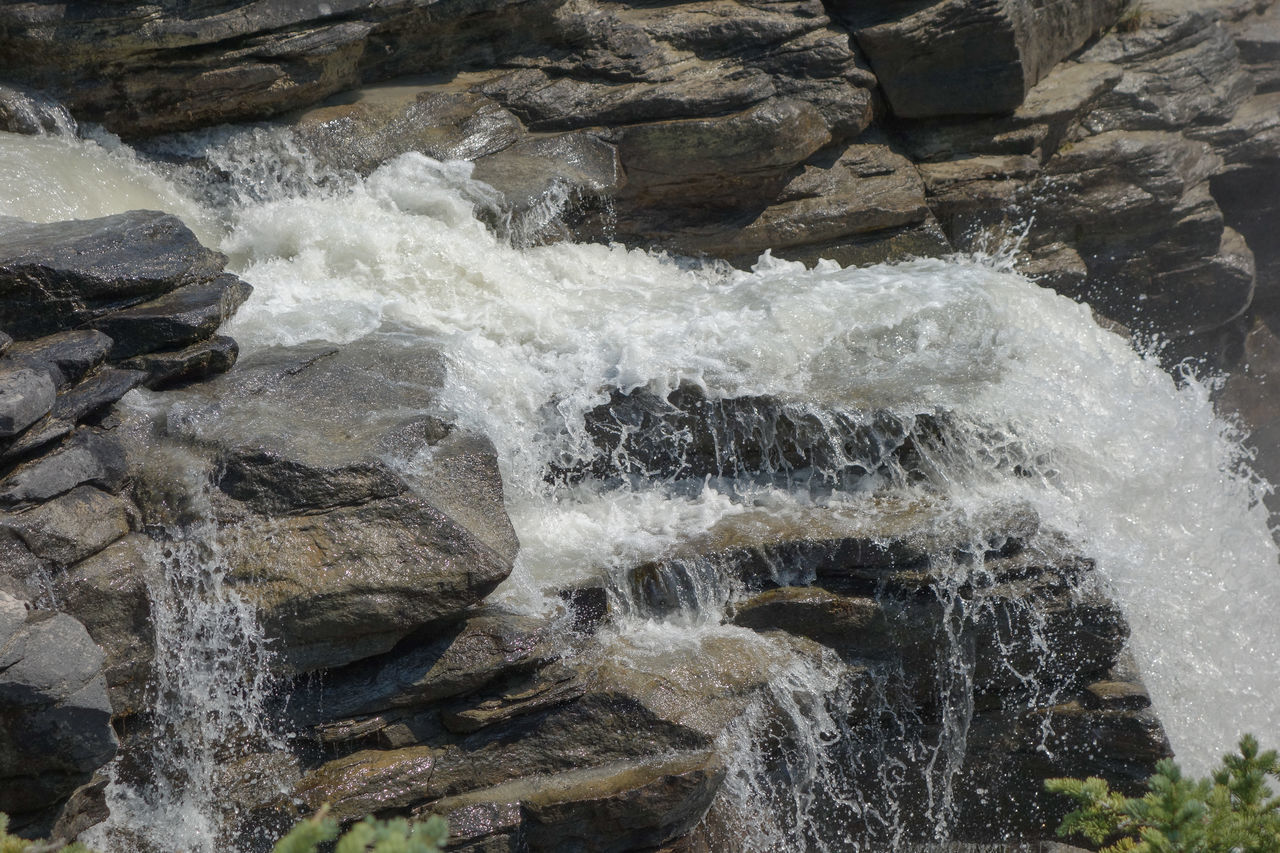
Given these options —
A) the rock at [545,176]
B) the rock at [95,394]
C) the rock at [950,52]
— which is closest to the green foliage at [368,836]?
the rock at [95,394]

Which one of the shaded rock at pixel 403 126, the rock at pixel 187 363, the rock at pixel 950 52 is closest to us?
the rock at pixel 187 363

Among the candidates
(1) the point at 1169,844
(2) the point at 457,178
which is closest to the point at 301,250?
(2) the point at 457,178

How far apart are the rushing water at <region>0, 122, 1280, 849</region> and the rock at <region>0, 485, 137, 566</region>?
1.86m

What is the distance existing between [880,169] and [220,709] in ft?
25.7

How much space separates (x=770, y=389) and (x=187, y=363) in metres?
3.52

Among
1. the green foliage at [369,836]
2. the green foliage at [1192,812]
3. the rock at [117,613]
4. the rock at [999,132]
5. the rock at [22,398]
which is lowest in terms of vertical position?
the rock at [117,613]

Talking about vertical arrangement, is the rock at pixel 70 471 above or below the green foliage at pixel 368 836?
below

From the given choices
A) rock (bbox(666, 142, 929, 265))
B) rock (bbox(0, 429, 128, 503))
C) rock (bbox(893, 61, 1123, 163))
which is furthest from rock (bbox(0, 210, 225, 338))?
rock (bbox(893, 61, 1123, 163))

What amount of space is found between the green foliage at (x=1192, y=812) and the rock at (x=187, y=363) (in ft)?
15.9

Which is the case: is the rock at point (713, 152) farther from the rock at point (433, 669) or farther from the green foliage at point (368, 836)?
the green foliage at point (368, 836)

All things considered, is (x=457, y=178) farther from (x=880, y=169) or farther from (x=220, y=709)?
(x=220, y=709)

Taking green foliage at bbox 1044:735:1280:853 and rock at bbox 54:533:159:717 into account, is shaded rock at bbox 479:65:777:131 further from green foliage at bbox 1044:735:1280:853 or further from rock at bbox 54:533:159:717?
green foliage at bbox 1044:735:1280:853

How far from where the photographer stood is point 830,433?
7102 mm

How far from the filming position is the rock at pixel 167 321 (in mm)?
6215
